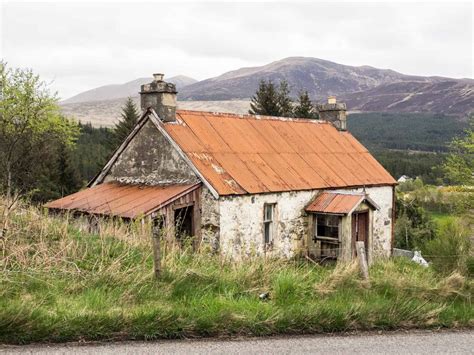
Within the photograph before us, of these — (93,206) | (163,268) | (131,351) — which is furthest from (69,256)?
(93,206)

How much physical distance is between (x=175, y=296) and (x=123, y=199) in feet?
26.8

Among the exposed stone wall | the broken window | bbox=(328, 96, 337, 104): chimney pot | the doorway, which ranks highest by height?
bbox=(328, 96, 337, 104): chimney pot

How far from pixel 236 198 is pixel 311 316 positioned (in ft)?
27.0

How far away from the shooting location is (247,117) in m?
18.3

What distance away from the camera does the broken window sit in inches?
640

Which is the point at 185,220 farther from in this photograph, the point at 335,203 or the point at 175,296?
the point at 175,296

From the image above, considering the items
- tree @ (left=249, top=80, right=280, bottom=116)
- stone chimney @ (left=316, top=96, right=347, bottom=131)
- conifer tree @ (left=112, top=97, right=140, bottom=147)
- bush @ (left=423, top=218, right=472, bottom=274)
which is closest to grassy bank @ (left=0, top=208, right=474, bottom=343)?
bush @ (left=423, top=218, right=472, bottom=274)

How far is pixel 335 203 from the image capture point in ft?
52.8

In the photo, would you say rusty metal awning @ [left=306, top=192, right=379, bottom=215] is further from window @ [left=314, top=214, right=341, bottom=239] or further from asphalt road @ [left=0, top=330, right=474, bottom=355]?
asphalt road @ [left=0, top=330, right=474, bottom=355]

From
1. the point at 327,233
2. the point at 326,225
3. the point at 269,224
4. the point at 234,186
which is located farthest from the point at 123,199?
the point at 327,233

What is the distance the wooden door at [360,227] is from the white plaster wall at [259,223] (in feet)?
1.85

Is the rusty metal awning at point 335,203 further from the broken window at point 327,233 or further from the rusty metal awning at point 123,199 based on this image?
the rusty metal awning at point 123,199

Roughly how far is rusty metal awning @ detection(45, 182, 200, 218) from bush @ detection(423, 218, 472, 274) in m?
6.77

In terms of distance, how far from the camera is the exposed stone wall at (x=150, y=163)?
14344 mm
